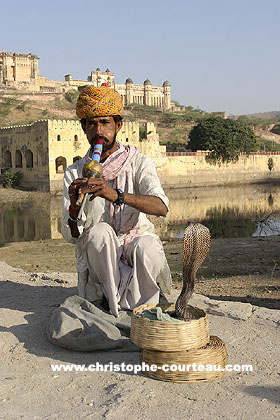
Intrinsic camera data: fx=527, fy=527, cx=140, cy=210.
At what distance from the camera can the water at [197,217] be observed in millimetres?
13094

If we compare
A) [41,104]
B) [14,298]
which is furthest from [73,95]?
[14,298]

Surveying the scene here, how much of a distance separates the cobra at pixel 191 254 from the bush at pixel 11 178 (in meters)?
22.7

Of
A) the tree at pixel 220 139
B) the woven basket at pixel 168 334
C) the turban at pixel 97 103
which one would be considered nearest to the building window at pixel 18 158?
the tree at pixel 220 139

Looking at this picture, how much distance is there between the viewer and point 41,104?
39.6 metres

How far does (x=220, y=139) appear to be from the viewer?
29922mm

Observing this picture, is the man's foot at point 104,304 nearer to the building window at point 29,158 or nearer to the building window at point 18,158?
the building window at point 29,158

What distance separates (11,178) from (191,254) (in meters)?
23.0

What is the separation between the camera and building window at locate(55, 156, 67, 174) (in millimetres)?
24411

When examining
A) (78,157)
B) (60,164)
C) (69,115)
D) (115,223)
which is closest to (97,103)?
(115,223)

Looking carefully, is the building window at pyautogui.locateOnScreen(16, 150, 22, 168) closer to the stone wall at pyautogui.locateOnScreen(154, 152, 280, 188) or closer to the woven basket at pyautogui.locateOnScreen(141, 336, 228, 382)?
the stone wall at pyautogui.locateOnScreen(154, 152, 280, 188)

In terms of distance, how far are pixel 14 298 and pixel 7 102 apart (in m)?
35.7

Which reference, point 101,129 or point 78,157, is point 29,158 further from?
point 101,129

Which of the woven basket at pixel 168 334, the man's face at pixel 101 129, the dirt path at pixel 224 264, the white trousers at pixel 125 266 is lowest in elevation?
the dirt path at pixel 224 264

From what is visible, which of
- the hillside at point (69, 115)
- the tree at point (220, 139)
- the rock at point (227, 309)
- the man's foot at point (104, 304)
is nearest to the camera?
the man's foot at point (104, 304)
